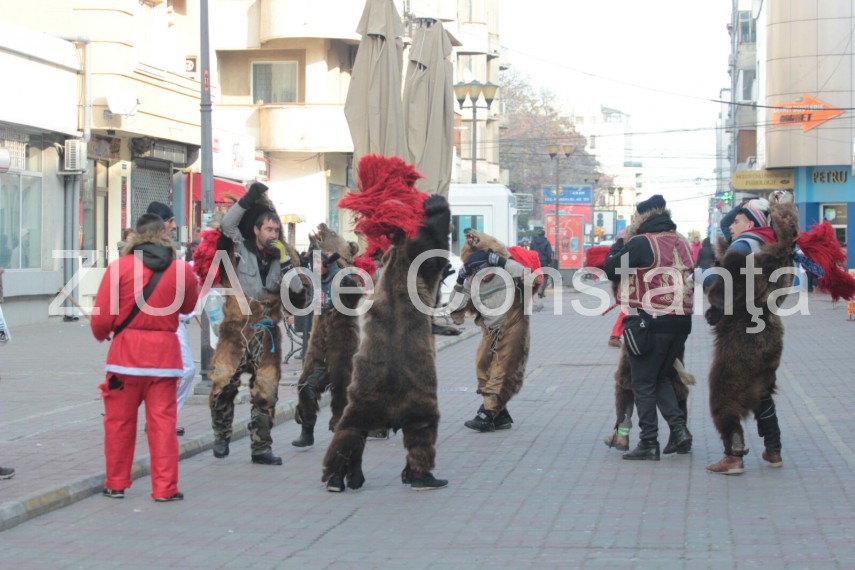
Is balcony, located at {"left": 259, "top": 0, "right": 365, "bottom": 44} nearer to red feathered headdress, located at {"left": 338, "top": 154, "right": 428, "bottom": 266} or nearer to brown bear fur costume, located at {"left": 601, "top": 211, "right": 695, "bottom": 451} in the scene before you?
brown bear fur costume, located at {"left": 601, "top": 211, "right": 695, "bottom": 451}

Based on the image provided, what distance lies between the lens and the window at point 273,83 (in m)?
36.4

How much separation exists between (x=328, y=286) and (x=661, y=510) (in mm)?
3644

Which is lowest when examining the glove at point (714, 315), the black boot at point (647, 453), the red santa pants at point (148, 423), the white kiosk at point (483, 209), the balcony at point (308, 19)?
the black boot at point (647, 453)

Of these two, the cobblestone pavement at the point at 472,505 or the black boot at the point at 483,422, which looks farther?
the black boot at the point at 483,422

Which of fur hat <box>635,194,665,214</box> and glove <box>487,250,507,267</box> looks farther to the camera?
glove <box>487,250,507,267</box>

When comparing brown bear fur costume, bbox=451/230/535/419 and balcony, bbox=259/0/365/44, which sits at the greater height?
balcony, bbox=259/0/365/44

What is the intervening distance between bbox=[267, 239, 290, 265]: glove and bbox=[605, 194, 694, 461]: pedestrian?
233 centimetres

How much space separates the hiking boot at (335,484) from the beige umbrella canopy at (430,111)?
10.7m

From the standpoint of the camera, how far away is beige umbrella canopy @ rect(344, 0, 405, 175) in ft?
58.9

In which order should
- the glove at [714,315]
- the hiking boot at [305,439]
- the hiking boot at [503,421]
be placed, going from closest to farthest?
the glove at [714,315] < the hiking boot at [305,439] < the hiking boot at [503,421]

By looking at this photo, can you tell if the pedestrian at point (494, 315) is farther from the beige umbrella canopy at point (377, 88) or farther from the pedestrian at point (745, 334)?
the beige umbrella canopy at point (377, 88)

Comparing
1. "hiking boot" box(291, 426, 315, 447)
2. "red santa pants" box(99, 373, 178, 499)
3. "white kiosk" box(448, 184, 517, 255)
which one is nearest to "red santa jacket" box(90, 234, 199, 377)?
"red santa pants" box(99, 373, 178, 499)

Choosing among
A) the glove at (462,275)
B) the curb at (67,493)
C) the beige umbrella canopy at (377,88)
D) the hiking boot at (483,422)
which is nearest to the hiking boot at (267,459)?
the curb at (67,493)

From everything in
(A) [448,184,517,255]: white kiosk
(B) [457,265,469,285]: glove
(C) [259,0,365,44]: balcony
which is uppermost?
(C) [259,0,365,44]: balcony
